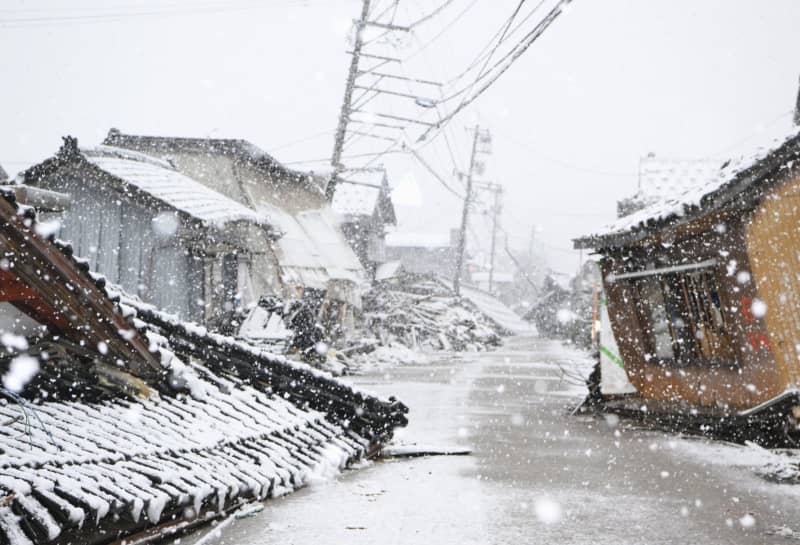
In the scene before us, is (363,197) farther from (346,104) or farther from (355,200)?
(346,104)

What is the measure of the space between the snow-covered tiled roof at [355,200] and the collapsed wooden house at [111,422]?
30467mm

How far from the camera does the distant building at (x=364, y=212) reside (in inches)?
1476

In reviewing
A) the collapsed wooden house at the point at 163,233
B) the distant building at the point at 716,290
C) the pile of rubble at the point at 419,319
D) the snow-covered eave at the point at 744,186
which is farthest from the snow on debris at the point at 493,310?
the snow-covered eave at the point at 744,186

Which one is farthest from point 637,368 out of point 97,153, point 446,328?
point 446,328

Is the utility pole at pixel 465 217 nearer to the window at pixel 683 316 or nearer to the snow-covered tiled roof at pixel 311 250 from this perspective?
the snow-covered tiled roof at pixel 311 250

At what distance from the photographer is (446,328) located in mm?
35750

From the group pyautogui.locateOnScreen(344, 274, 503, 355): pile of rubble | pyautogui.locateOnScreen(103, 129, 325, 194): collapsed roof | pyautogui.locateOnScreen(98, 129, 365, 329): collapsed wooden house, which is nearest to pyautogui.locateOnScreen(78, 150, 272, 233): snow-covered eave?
pyautogui.locateOnScreen(98, 129, 365, 329): collapsed wooden house

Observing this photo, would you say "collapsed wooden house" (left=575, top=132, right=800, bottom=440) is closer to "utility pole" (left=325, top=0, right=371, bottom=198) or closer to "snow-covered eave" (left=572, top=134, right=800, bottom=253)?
"snow-covered eave" (left=572, top=134, right=800, bottom=253)

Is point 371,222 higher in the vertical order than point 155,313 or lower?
higher

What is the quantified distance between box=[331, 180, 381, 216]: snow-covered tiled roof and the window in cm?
2714

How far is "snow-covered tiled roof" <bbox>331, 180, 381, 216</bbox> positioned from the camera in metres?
37.5

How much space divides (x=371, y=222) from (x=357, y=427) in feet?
100.0

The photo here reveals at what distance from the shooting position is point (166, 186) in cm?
1606

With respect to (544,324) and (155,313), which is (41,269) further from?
(544,324)
